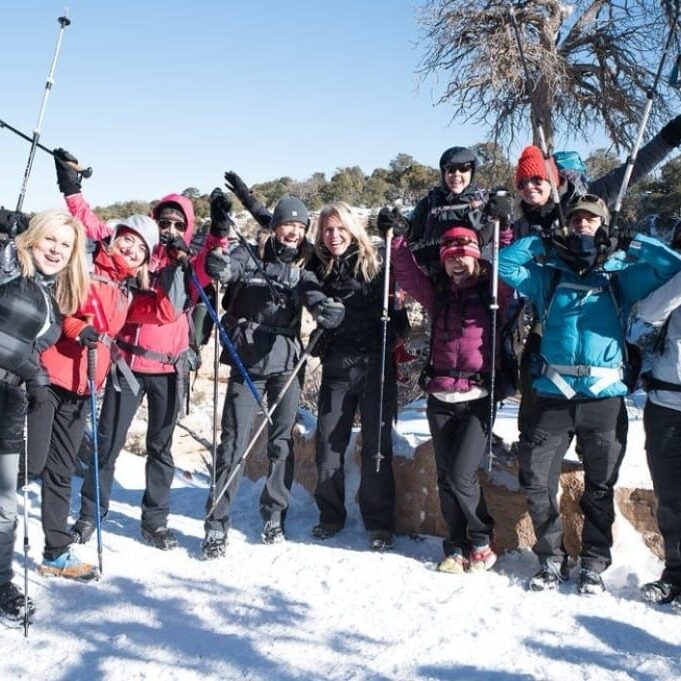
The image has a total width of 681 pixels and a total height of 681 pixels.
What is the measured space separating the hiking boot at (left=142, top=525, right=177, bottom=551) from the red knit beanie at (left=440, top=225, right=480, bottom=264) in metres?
2.93

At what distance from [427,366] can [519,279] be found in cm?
87

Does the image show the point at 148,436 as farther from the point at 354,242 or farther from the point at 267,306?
the point at 354,242

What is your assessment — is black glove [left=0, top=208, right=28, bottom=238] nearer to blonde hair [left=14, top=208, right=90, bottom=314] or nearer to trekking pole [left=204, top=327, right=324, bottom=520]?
blonde hair [left=14, top=208, right=90, bottom=314]

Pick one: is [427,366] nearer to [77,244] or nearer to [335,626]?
[335,626]

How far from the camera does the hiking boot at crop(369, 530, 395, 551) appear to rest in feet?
15.9

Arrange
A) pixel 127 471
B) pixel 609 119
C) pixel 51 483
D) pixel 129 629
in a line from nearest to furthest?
1. pixel 129 629
2. pixel 51 483
3. pixel 127 471
4. pixel 609 119

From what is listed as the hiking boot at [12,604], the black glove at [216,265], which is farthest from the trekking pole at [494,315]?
the hiking boot at [12,604]

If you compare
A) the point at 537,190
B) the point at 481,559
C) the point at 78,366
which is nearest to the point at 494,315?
the point at 537,190

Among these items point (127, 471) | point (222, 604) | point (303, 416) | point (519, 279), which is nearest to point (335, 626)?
point (222, 604)

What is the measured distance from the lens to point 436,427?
4473mm

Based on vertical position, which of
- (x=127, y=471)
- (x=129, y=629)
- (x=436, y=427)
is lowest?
(x=129, y=629)

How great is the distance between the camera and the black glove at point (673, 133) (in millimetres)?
4645

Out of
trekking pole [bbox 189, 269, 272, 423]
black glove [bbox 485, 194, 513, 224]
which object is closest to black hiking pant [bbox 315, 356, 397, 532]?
trekking pole [bbox 189, 269, 272, 423]

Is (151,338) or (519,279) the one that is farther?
(151,338)
